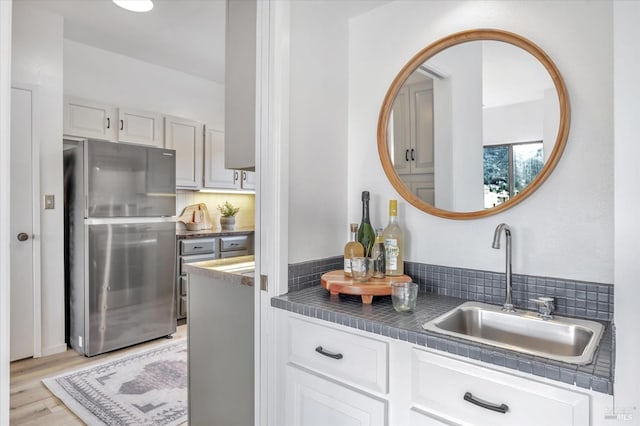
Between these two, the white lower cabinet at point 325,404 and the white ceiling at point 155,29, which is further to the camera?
the white ceiling at point 155,29

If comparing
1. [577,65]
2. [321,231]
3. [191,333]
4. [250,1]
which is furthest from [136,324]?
[577,65]

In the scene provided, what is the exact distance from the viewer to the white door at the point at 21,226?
9.04 feet

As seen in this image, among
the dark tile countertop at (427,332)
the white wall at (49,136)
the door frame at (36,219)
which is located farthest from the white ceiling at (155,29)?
the dark tile countertop at (427,332)

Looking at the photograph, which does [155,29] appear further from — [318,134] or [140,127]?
[318,134]

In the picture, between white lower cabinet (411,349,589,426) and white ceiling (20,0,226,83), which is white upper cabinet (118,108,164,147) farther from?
white lower cabinet (411,349,589,426)

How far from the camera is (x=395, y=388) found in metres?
1.14

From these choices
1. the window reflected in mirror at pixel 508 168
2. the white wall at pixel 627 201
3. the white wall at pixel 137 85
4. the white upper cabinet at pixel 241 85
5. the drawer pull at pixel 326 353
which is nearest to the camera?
the white wall at pixel 627 201

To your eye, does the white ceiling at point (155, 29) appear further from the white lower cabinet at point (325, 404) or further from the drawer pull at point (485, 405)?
the drawer pull at point (485, 405)

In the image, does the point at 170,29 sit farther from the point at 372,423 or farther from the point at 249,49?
the point at 372,423

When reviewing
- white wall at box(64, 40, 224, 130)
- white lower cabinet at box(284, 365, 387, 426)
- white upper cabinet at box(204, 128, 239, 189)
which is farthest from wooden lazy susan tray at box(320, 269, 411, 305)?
white wall at box(64, 40, 224, 130)

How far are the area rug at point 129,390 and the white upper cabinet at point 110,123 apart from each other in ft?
6.29

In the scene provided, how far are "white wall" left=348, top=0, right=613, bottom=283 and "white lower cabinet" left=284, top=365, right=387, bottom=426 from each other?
518mm

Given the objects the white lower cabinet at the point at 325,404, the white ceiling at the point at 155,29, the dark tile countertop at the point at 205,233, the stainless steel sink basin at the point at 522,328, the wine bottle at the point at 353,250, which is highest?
the white ceiling at the point at 155,29

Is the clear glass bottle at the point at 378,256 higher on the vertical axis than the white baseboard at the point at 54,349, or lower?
higher
